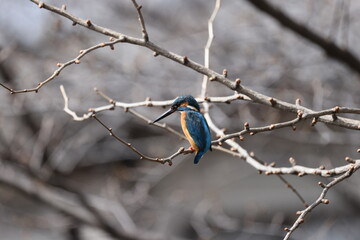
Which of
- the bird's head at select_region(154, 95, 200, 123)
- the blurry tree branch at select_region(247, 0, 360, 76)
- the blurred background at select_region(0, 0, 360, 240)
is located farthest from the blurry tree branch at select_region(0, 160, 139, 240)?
the bird's head at select_region(154, 95, 200, 123)

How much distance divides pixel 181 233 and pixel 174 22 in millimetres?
3536

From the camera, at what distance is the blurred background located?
5.80 meters

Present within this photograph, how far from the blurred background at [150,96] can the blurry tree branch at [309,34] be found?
1.09ft

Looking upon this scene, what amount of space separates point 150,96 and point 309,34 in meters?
2.38

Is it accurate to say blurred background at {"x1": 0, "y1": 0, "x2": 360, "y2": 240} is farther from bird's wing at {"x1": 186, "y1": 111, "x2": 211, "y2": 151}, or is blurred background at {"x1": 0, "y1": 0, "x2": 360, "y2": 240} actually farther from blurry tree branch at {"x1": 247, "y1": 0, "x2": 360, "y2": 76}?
bird's wing at {"x1": 186, "y1": 111, "x2": 211, "y2": 151}

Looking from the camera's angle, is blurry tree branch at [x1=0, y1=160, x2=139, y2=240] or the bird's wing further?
blurry tree branch at [x1=0, y1=160, x2=139, y2=240]

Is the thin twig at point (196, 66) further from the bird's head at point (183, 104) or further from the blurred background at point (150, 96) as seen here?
the blurred background at point (150, 96)

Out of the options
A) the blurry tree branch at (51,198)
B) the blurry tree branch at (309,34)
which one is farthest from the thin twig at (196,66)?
the blurry tree branch at (51,198)

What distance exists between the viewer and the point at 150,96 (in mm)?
6344

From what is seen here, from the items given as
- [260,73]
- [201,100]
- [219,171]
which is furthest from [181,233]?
[201,100]

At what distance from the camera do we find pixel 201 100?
9.71 feet

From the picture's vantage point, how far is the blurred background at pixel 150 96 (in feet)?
19.0

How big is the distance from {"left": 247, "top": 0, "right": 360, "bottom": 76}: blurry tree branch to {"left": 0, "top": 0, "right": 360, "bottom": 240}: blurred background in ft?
1.09

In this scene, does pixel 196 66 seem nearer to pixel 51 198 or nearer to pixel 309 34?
pixel 309 34
